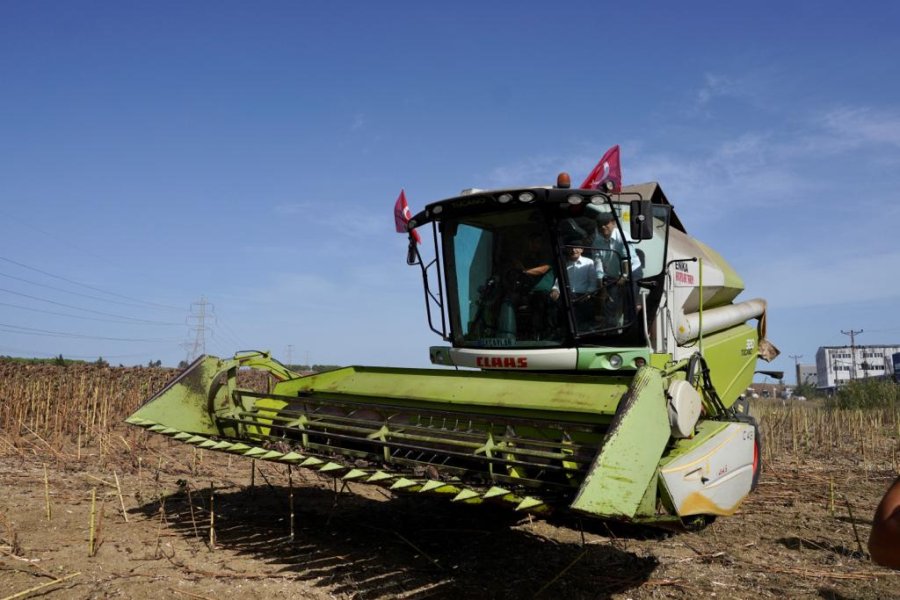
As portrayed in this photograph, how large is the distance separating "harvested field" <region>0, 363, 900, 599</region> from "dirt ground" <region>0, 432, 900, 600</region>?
0.02m

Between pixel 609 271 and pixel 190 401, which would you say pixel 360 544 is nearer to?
pixel 190 401

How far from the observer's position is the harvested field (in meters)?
3.98

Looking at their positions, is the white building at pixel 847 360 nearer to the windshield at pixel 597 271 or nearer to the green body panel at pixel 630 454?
the windshield at pixel 597 271

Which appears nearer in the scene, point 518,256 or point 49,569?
point 49,569

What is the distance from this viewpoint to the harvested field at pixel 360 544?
3977 mm

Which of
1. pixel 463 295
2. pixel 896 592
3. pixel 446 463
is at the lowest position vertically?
pixel 896 592

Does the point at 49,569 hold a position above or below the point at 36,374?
below

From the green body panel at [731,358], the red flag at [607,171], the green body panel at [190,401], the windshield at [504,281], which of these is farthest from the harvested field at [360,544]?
the red flag at [607,171]

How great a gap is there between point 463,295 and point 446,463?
60.4 inches

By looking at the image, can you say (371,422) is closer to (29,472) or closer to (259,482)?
(259,482)

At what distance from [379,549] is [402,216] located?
2523mm

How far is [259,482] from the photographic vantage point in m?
7.18

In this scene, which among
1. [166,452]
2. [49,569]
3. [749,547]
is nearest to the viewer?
[49,569]

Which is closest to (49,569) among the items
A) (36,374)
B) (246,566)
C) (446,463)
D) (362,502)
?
(246,566)
